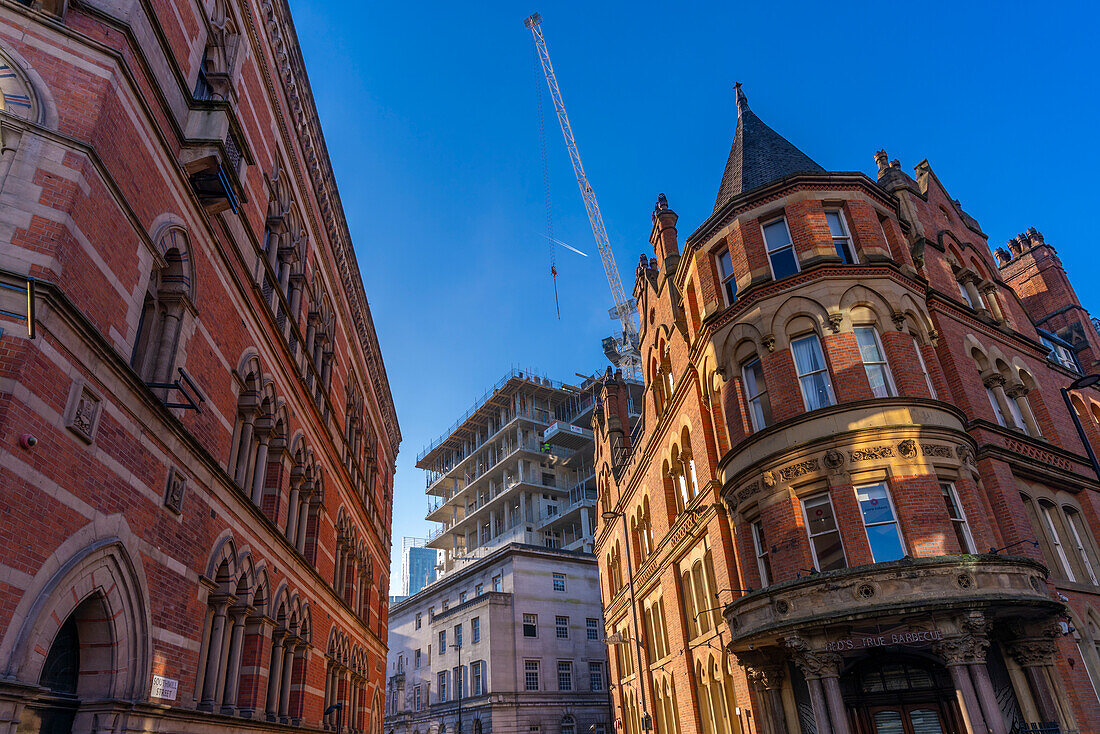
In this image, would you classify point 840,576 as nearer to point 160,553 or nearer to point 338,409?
point 160,553

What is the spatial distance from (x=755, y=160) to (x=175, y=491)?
20849mm

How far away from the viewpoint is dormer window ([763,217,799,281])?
2070cm

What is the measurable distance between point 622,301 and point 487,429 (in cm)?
3849

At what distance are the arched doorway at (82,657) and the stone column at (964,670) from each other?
15699 millimetres

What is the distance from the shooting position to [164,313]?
11.7m

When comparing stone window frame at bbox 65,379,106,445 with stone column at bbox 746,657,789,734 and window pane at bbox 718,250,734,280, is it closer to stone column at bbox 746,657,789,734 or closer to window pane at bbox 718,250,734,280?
stone column at bbox 746,657,789,734

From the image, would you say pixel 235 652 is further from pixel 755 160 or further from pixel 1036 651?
pixel 755 160

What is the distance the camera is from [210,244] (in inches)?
522

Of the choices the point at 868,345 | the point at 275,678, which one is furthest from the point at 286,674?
the point at 868,345

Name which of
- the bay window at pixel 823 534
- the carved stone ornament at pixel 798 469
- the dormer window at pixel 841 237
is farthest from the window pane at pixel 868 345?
the bay window at pixel 823 534

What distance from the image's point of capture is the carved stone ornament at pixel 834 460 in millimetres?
17250

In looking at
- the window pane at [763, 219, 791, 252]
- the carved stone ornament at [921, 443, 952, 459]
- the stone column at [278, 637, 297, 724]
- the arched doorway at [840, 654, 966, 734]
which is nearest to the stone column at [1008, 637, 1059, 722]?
the arched doorway at [840, 654, 966, 734]

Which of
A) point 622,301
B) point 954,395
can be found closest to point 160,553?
point 954,395

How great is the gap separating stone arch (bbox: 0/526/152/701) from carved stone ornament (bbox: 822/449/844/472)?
590 inches
